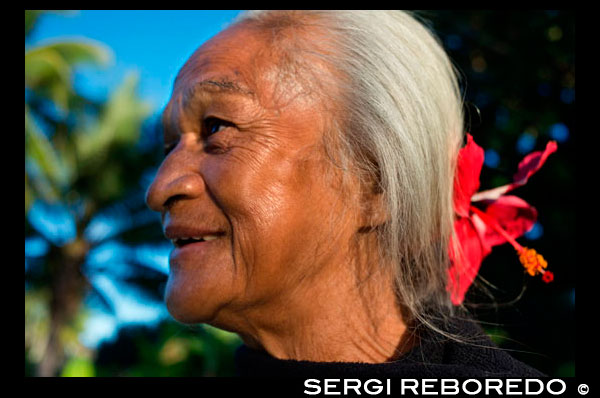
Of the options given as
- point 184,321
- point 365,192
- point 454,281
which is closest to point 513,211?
point 454,281

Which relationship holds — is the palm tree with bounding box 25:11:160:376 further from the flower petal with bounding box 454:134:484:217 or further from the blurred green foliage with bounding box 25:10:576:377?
the flower petal with bounding box 454:134:484:217

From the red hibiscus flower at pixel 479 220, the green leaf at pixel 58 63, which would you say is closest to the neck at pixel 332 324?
the red hibiscus flower at pixel 479 220

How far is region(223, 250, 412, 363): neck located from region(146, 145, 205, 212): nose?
47 centimetres

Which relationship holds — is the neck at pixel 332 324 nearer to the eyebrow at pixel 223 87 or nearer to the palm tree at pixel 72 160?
the eyebrow at pixel 223 87

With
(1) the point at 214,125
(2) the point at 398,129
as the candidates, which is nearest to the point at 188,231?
(1) the point at 214,125

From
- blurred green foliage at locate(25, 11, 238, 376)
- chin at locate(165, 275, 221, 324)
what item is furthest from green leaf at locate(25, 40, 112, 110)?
chin at locate(165, 275, 221, 324)

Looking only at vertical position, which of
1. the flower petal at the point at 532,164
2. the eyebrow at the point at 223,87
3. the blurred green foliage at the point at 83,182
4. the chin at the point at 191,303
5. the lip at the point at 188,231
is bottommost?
the blurred green foliage at the point at 83,182

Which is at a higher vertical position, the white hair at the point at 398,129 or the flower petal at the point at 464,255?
the white hair at the point at 398,129

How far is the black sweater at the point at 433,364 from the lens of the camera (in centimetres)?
169

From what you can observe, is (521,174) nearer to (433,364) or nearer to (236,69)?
(433,364)

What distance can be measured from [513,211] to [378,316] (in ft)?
2.58

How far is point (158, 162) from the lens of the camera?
12.0 metres

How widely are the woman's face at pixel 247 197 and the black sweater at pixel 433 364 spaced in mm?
206

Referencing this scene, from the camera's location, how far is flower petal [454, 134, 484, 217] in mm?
2023
